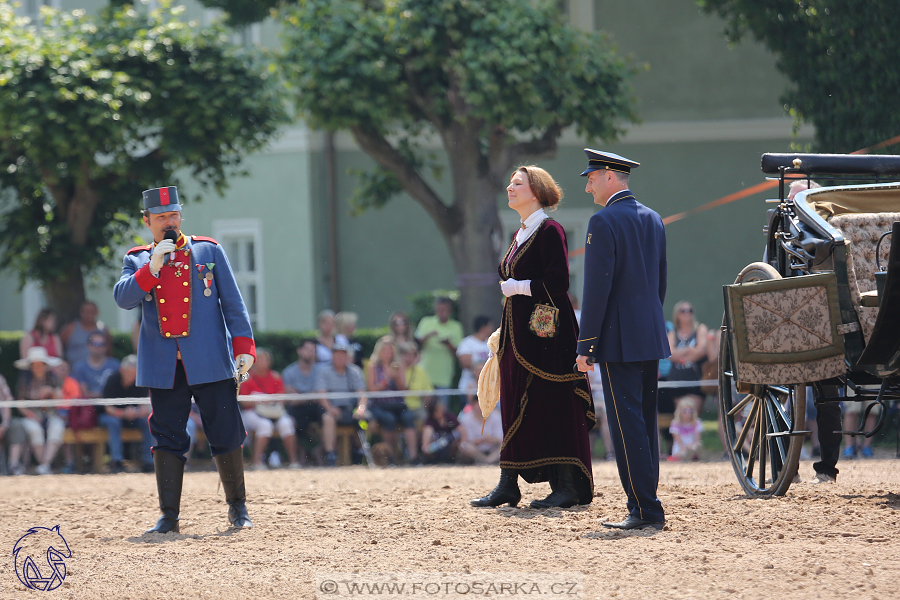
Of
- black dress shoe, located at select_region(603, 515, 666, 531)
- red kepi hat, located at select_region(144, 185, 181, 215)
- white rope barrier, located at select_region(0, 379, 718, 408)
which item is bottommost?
black dress shoe, located at select_region(603, 515, 666, 531)

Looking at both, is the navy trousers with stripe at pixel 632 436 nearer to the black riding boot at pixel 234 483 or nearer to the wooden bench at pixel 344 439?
the black riding boot at pixel 234 483

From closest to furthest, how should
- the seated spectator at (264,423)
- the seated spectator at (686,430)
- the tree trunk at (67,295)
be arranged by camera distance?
1. the seated spectator at (686,430)
2. the seated spectator at (264,423)
3. the tree trunk at (67,295)

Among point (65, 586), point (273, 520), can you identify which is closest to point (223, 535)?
point (273, 520)

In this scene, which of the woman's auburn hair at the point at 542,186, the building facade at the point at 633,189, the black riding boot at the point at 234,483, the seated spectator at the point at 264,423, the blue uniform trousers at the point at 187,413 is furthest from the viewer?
the building facade at the point at 633,189

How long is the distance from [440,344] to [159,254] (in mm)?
6234

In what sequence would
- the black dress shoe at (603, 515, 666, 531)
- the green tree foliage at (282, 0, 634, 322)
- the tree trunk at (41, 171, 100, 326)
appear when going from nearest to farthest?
the black dress shoe at (603, 515, 666, 531) → the green tree foliage at (282, 0, 634, 322) → the tree trunk at (41, 171, 100, 326)

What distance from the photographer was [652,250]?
552 cm

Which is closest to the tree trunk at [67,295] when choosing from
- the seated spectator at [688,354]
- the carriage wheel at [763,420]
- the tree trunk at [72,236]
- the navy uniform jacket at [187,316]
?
the tree trunk at [72,236]

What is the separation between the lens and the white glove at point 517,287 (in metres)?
6.04

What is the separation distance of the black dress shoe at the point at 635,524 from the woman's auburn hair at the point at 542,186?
1896 millimetres

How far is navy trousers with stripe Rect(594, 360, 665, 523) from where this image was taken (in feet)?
17.4

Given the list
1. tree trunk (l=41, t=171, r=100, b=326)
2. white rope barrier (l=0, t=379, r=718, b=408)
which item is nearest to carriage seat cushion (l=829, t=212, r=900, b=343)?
white rope barrier (l=0, t=379, r=718, b=408)

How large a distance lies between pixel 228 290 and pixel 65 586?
6.44 ft

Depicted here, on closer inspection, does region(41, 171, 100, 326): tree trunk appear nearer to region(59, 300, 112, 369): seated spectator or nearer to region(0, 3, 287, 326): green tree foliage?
region(0, 3, 287, 326): green tree foliage
